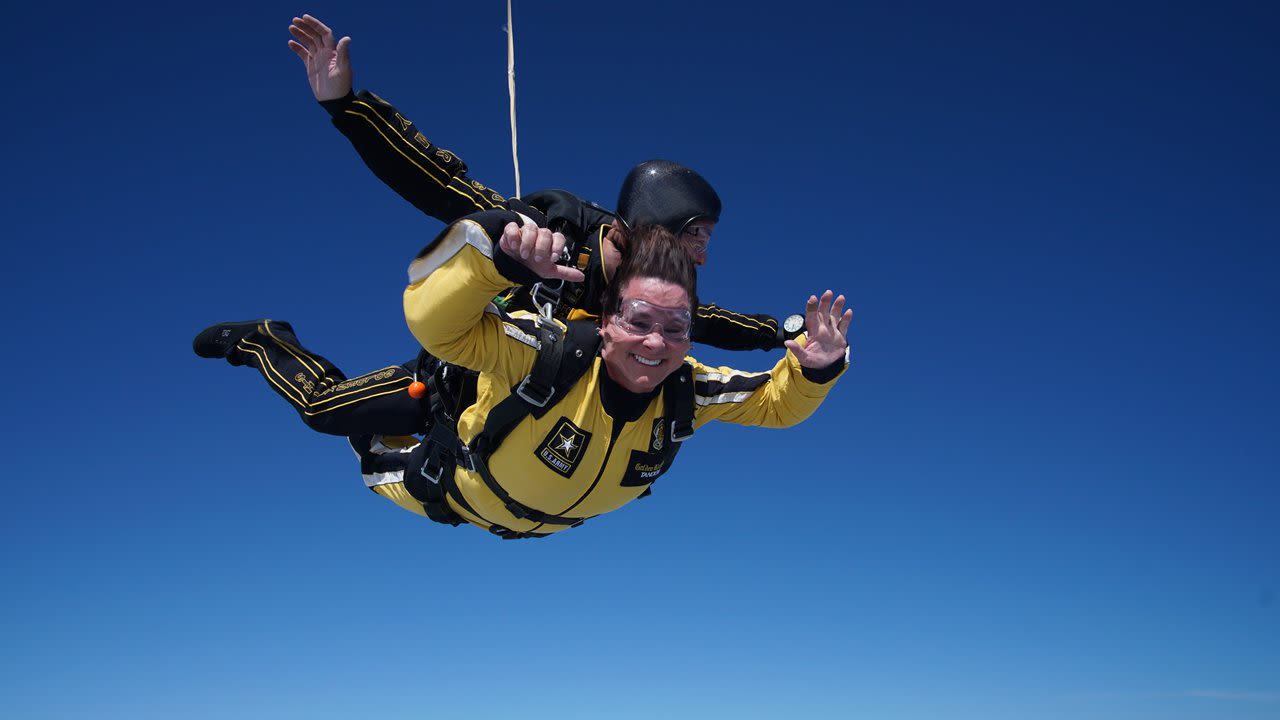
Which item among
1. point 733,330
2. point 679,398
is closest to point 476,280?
point 679,398

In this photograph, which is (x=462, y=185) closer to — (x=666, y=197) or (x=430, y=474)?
(x=666, y=197)

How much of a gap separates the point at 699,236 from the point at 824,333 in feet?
2.30

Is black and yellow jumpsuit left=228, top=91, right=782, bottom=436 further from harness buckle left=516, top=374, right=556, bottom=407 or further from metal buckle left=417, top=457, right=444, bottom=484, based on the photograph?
harness buckle left=516, top=374, right=556, bottom=407

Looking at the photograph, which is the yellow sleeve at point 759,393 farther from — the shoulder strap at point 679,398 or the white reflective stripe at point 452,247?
the white reflective stripe at point 452,247

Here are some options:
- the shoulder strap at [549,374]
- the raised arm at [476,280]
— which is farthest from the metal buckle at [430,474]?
the raised arm at [476,280]

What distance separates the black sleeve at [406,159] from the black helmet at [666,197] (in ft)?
1.77

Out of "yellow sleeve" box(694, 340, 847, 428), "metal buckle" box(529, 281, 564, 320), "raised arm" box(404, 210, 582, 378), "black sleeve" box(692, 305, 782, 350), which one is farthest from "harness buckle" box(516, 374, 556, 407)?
"black sleeve" box(692, 305, 782, 350)

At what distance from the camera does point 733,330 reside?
505cm

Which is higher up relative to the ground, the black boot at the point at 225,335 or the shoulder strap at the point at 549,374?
the black boot at the point at 225,335

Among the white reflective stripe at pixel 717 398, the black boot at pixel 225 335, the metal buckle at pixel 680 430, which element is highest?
the black boot at pixel 225 335

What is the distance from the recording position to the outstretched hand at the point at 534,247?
3.13m

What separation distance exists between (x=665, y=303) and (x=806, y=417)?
1020mm

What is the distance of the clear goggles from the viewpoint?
3.87 m

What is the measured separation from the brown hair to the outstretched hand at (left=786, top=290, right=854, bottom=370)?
0.47 metres
